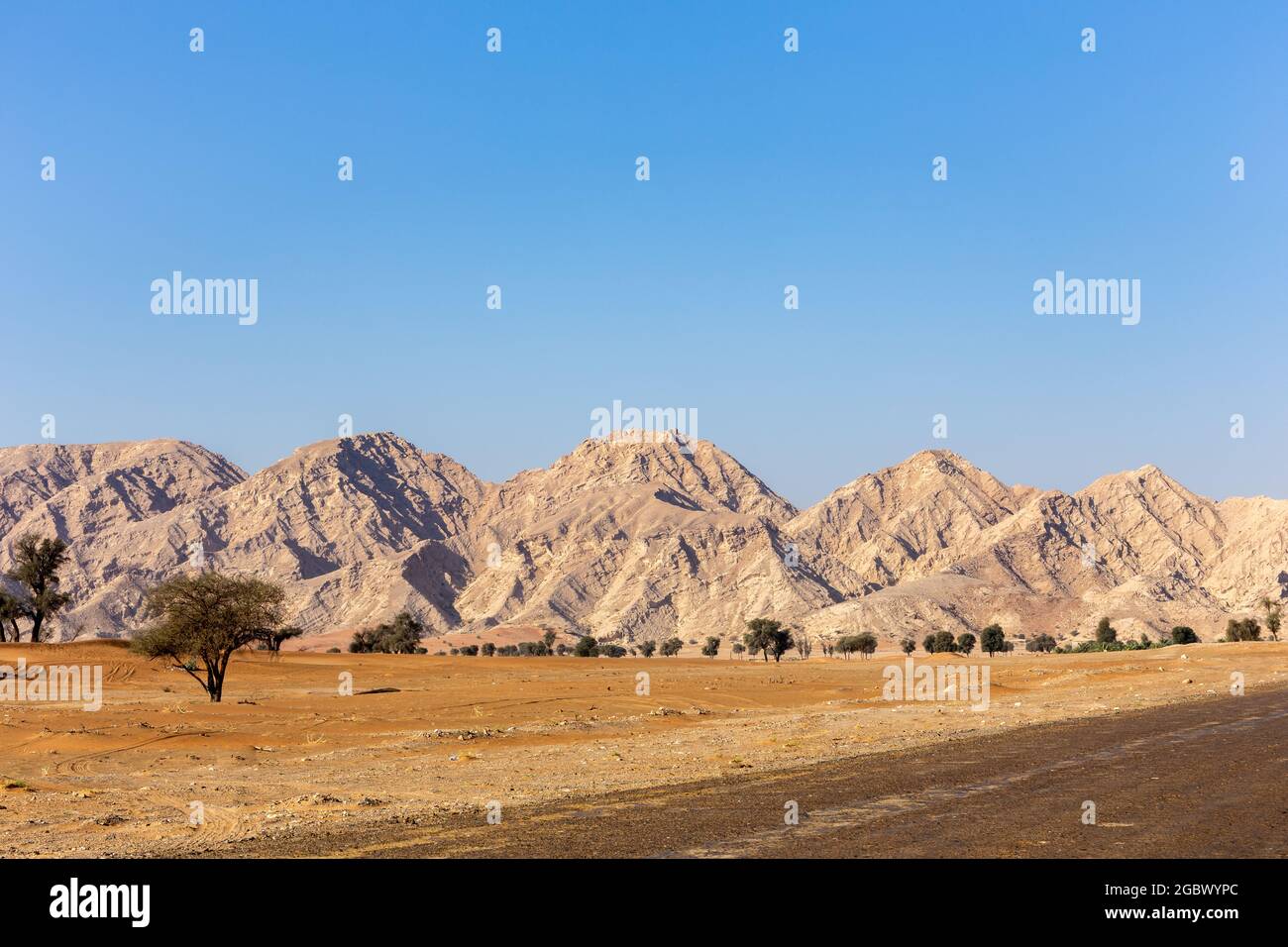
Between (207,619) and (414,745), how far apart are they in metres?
24.2

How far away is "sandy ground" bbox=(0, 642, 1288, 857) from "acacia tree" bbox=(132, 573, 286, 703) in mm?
3478

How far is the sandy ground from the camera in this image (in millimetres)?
18422

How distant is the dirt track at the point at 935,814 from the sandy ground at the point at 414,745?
1.45 meters

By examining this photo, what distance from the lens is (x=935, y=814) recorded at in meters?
17.0

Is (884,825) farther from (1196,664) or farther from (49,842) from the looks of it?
(1196,664)

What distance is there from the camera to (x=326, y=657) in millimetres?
100250

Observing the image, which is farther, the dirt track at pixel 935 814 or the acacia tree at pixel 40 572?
the acacia tree at pixel 40 572

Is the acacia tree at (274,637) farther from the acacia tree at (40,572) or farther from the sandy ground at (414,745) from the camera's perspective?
the acacia tree at (40,572)

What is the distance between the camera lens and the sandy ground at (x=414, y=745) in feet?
60.4

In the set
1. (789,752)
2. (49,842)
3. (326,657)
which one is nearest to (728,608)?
(326,657)

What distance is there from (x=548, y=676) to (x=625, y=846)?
67.5 metres

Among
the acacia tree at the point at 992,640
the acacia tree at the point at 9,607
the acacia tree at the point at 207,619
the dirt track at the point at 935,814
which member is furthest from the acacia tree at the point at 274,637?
the acacia tree at the point at 992,640

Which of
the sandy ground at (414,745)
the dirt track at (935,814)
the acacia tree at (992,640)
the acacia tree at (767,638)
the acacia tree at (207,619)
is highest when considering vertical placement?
the acacia tree at (207,619)

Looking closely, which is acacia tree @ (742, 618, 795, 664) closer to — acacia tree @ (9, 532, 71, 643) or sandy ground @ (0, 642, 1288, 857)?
sandy ground @ (0, 642, 1288, 857)
